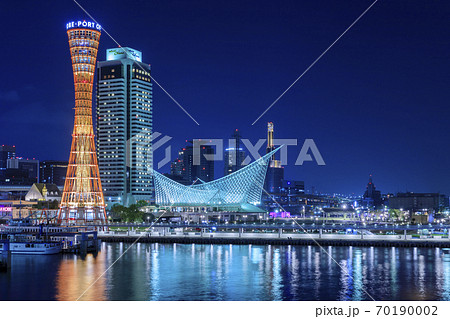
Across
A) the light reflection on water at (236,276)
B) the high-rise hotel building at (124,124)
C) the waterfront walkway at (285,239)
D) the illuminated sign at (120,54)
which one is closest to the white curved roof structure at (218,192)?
the high-rise hotel building at (124,124)

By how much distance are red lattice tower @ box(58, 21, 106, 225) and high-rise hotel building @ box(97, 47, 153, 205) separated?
40.4 m

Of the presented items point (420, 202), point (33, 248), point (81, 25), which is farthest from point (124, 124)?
point (420, 202)

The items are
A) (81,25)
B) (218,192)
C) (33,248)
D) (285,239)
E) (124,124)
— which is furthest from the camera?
(124,124)

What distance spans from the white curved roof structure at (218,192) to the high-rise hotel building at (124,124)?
4.70 m

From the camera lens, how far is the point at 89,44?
5041 cm

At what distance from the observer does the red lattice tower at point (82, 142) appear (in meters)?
50.6

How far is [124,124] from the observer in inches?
3912

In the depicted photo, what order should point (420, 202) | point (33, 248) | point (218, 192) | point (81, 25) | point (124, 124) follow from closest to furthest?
point (33, 248) → point (81, 25) → point (218, 192) → point (124, 124) → point (420, 202)

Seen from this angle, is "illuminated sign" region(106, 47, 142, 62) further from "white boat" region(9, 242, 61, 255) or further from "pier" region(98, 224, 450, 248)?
"white boat" region(9, 242, 61, 255)

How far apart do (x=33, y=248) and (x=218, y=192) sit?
60358 mm

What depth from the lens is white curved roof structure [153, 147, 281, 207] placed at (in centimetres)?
9750

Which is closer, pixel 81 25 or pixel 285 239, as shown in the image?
pixel 285 239

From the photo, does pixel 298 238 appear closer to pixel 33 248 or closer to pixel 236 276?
pixel 236 276
